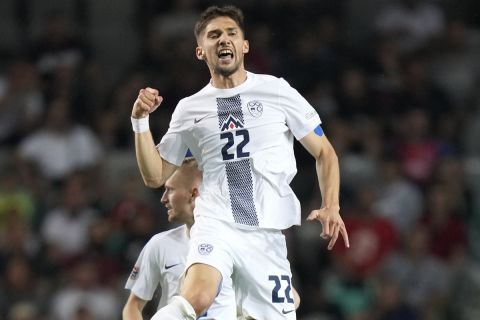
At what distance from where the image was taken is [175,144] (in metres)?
7.21

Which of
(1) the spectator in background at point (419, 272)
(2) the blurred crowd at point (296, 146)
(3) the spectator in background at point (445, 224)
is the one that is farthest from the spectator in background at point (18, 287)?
(3) the spectator in background at point (445, 224)

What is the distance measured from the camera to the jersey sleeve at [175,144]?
7.19 m

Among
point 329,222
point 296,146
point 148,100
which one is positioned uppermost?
point 148,100

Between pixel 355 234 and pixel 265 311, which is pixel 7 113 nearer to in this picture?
pixel 355 234

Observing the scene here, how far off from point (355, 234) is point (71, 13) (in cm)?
473

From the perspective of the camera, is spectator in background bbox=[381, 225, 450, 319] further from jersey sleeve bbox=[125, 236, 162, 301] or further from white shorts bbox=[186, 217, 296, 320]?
white shorts bbox=[186, 217, 296, 320]

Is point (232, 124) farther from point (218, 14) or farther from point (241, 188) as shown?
point (218, 14)

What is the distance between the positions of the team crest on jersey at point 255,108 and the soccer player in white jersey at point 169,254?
0.63 metres

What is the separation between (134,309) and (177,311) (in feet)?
3.15

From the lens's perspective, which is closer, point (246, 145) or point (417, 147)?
point (246, 145)

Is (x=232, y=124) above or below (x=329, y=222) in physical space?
above

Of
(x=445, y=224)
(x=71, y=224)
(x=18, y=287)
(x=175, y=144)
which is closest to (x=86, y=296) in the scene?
(x=18, y=287)

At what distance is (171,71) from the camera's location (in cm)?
1341

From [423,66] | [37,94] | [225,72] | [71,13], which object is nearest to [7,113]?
[37,94]
